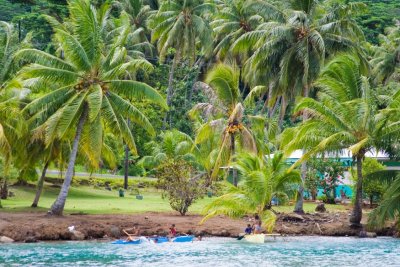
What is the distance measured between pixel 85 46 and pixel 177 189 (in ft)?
33.4

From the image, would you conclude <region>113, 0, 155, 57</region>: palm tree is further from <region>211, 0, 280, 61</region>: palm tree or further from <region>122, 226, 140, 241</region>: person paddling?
<region>122, 226, 140, 241</region>: person paddling

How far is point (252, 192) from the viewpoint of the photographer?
124ft

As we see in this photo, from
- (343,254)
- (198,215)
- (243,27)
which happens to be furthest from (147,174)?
(343,254)

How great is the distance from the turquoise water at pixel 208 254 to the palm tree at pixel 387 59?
1309 inches

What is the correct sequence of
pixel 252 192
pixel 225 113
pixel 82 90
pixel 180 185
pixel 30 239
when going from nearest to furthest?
1. pixel 30 239
2. pixel 82 90
3. pixel 252 192
4. pixel 180 185
5. pixel 225 113

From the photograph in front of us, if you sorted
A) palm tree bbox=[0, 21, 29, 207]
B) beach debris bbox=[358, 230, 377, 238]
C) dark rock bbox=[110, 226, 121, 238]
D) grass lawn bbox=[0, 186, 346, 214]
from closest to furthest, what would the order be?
dark rock bbox=[110, 226, 121, 238] < palm tree bbox=[0, 21, 29, 207] < beach debris bbox=[358, 230, 377, 238] < grass lawn bbox=[0, 186, 346, 214]

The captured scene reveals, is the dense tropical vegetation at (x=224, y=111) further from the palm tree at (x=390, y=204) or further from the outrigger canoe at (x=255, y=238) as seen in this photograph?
the outrigger canoe at (x=255, y=238)

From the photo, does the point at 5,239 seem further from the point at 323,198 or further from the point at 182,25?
the point at 182,25

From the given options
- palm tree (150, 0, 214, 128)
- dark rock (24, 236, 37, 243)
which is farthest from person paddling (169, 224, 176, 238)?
palm tree (150, 0, 214, 128)

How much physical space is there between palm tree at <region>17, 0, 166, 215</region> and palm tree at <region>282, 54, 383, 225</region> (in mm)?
8062

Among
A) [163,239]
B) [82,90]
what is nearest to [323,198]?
[163,239]

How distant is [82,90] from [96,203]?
10549mm

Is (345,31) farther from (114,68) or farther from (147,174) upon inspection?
(147,174)

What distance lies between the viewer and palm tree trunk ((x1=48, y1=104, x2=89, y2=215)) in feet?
114
